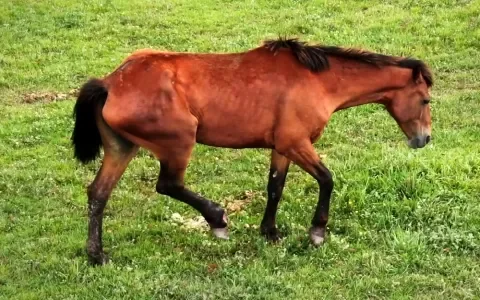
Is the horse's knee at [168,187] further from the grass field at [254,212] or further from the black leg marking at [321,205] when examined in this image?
the black leg marking at [321,205]

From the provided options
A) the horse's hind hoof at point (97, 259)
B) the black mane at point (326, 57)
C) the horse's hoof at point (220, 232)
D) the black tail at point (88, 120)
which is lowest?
the horse's hind hoof at point (97, 259)

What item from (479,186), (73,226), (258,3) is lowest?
(73,226)

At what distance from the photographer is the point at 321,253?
660cm

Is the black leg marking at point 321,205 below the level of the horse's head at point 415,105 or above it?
below

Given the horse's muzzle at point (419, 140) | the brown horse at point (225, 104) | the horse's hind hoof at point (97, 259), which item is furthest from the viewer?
the horse's muzzle at point (419, 140)

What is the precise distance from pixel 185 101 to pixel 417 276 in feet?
8.10

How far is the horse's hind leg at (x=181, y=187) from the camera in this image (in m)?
6.46

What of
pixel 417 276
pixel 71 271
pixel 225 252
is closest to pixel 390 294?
pixel 417 276

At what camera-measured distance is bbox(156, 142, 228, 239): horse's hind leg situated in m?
6.46

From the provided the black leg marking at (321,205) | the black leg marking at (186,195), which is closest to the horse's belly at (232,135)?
the black leg marking at (186,195)

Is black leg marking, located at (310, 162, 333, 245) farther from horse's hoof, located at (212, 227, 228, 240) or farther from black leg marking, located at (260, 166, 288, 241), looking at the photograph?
horse's hoof, located at (212, 227, 228, 240)

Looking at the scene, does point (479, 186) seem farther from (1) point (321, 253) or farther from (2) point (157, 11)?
(2) point (157, 11)

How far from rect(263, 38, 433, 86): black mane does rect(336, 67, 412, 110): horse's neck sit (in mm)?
73

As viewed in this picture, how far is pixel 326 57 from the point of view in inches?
273
